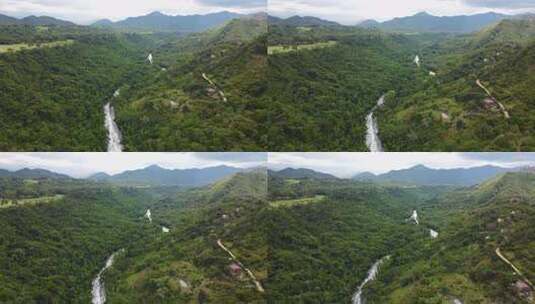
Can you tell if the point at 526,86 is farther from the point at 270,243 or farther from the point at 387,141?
the point at 270,243

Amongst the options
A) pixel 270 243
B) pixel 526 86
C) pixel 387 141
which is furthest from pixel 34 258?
pixel 526 86

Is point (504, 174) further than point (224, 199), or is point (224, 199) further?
point (224, 199)

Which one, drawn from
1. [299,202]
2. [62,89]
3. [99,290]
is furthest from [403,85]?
[99,290]

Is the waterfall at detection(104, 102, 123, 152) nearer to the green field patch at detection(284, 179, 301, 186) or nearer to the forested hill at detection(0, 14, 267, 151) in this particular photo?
the forested hill at detection(0, 14, 267, 151)

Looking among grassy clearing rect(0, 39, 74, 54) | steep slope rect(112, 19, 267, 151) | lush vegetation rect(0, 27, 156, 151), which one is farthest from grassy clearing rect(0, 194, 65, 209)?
grassy clearing rect(0, 39, 74, 54)

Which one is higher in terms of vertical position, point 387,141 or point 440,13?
point 440,13

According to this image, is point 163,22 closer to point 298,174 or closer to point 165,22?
point 165,22
